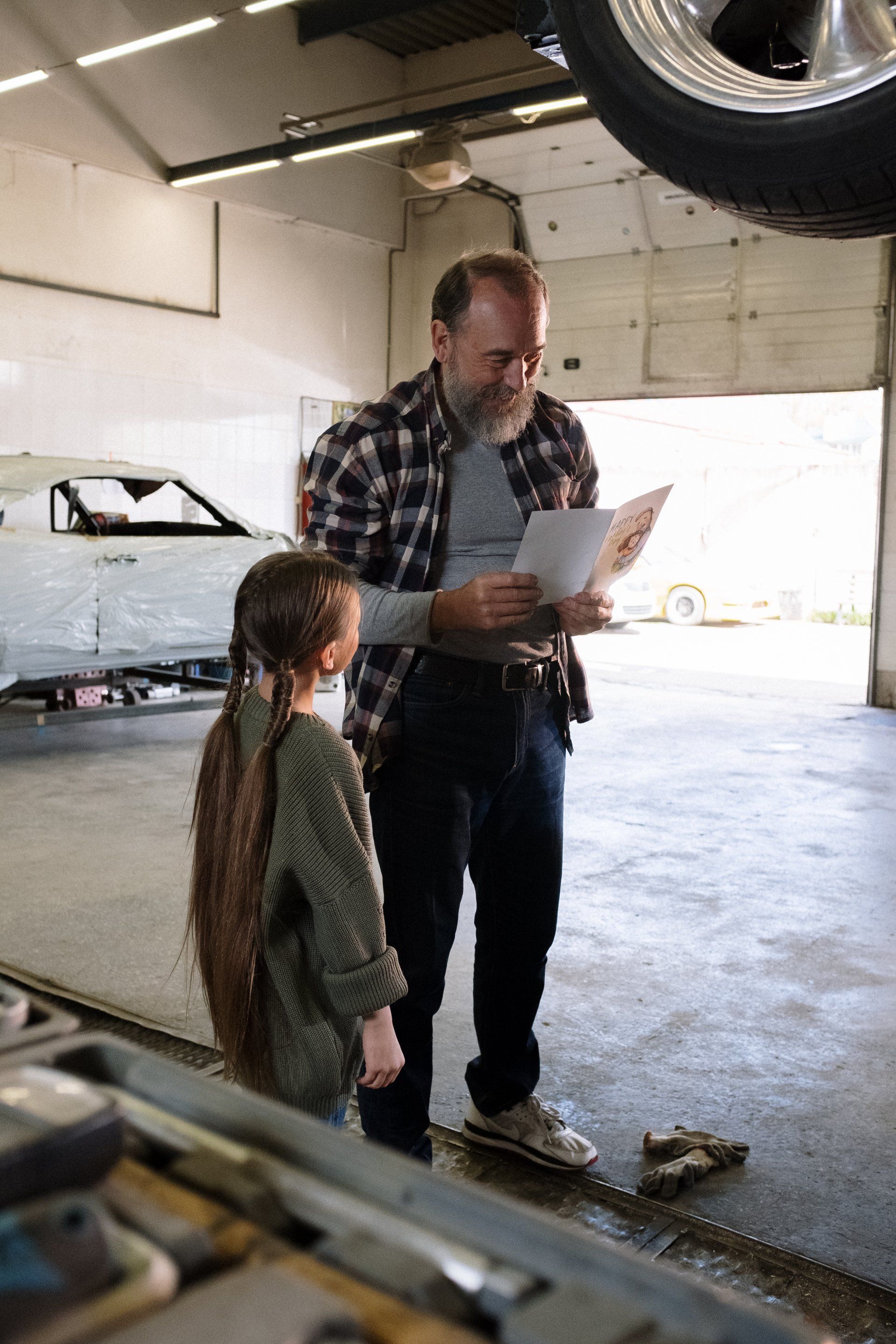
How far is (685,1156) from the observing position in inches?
82.4

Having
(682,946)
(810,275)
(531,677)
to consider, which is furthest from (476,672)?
(810,275)

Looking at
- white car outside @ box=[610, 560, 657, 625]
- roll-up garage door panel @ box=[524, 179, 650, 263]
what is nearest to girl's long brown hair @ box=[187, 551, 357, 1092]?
roll-up garage door panel @ box=[524, 179, 650, 263]

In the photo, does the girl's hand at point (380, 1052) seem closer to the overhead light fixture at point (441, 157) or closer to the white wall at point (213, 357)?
the white wall at point (213, 357)

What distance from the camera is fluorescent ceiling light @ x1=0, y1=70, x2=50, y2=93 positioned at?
7258mm

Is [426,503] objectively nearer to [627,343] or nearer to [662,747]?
[662,747]

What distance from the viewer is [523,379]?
1.96m

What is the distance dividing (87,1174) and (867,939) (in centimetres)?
315

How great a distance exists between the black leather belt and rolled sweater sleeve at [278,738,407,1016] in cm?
49

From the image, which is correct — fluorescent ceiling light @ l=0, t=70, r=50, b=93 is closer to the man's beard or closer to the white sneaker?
the man's beard

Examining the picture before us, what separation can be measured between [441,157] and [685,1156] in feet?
24.8

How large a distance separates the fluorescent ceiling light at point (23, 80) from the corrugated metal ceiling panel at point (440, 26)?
9.14ft

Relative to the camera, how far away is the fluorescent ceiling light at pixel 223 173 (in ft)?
27.9

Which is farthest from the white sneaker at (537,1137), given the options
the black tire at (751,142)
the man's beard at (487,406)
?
the black tire at (751,142)

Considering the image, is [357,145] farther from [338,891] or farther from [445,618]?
[338,891]
